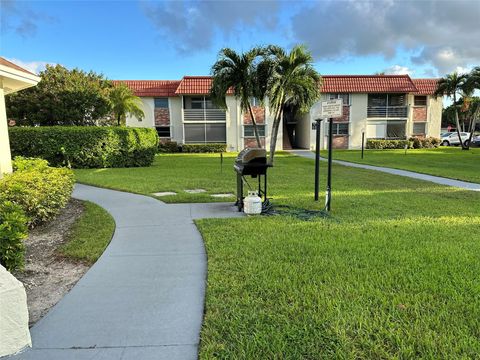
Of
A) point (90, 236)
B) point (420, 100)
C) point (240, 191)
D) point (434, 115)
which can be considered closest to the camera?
point (90, 236)

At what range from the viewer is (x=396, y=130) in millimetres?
34781

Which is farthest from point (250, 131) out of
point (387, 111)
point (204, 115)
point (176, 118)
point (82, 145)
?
point (82, 145)

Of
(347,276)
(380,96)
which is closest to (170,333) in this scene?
(347,276)

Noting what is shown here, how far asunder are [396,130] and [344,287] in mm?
34602

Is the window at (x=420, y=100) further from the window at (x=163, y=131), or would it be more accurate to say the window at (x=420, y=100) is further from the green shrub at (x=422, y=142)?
the window at (x=163, y=131)

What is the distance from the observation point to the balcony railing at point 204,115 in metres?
31.8

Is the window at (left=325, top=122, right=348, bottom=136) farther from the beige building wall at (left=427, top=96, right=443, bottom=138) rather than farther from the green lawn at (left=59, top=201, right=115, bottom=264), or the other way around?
the green lawn at (left=59, top=201, right=115, bottom=264)

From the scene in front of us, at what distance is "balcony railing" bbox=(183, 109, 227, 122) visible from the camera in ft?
104

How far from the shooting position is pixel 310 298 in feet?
11.0

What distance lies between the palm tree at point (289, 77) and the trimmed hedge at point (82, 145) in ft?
22.5

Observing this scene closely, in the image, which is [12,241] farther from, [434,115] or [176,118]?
[434,115]

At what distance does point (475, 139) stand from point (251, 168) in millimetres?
41175

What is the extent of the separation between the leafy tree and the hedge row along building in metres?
9.10

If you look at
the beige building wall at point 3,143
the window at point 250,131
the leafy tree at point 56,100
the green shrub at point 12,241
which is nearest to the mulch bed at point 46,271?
the green shrub at point 12,241
